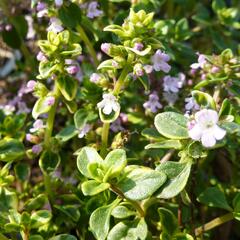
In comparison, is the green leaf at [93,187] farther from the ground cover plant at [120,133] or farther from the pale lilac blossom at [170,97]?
the pale lilac blossom at [170,97]

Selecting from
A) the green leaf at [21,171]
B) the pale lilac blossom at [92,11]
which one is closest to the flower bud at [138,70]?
the pale lilac blossom at [92,11]

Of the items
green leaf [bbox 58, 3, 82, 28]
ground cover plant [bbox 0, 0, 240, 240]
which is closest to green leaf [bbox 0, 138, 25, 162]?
ground cover plant [bbox 0, 0, 240, 240]

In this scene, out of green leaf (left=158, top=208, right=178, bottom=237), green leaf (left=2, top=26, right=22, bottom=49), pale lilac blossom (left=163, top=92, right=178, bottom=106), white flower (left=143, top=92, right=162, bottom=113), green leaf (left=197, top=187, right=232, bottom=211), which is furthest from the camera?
green leaf (left=2, top=26, right=22, bottom=49)

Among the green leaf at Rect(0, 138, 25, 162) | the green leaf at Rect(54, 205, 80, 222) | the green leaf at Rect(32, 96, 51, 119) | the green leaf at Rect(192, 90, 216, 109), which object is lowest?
the green leaf at Rect(54, 205, 80, 222)

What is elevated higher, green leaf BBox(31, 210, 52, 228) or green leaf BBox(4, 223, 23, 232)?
green leaf BBox(4, 223, 23, 232)

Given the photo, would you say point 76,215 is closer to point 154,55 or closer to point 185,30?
point 154,55

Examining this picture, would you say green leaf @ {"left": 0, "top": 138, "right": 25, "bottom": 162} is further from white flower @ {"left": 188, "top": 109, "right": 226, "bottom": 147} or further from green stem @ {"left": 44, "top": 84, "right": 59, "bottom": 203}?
white flower @ {"left": 188, "top": 109, "right": 226, "bottom": 147}

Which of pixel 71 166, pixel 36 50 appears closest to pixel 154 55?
pixel 71 166
